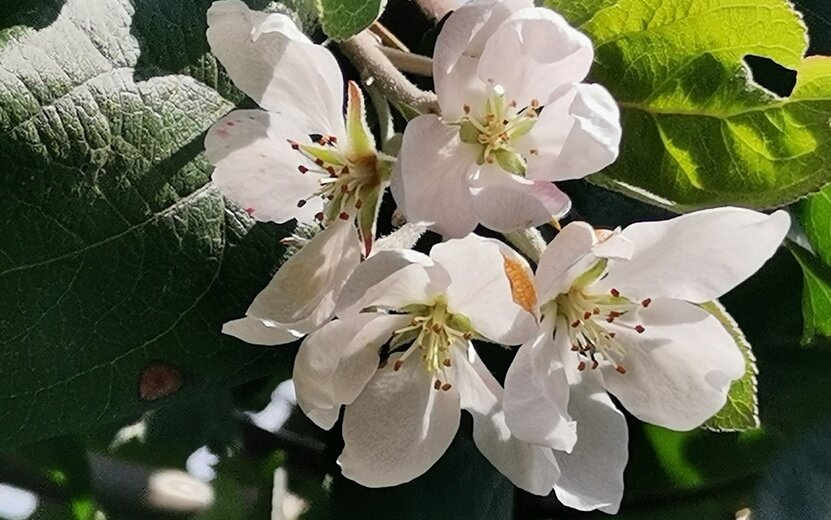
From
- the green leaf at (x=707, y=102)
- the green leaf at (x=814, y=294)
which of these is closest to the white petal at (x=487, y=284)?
the green leaf at (x=707, y=102)

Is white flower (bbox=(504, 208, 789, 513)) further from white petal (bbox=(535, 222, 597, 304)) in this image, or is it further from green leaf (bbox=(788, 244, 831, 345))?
green leaf (bbox=(788, 244, 831, 345))

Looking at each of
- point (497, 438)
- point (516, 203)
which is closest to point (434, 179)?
point (516, 203)

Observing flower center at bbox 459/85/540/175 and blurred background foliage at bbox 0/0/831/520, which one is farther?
blurred background foliage at bbox 0/0/831/520

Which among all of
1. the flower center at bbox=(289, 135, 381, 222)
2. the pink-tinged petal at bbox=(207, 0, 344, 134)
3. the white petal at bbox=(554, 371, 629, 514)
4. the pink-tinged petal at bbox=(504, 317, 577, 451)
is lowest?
the white petal at bbox=(554, 371, 629, 514)

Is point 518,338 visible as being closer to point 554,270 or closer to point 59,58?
point 554,270

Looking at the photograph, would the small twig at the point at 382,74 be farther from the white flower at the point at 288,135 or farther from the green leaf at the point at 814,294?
the green leaf at the point at 814,294

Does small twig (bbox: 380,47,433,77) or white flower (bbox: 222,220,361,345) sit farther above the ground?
small twig (bbox: 380,47,433,77)

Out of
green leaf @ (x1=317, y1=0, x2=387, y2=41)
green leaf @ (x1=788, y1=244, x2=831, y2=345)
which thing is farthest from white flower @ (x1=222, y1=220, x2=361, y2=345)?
green leaf @ (x1=788, y1=244, x2=831, y2=345)

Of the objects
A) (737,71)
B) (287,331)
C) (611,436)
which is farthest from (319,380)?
(737,71)
